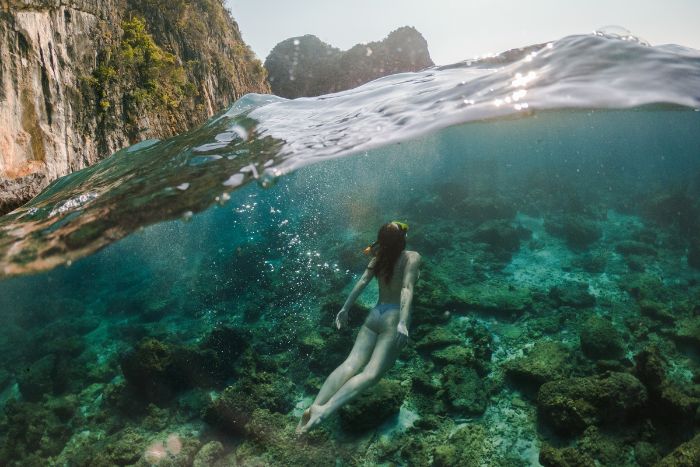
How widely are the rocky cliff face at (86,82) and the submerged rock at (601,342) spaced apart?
12.6 metres

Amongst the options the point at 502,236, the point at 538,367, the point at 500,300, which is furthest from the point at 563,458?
the point at 502,236

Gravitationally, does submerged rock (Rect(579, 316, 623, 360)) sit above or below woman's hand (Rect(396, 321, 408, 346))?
below

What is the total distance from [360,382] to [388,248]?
2.06 metres

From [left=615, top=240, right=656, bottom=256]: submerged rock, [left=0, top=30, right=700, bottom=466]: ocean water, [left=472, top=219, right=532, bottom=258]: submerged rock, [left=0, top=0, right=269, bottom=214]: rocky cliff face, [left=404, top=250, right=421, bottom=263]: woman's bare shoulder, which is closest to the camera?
[left=404, top=250, right=421, bottom=263]: woman's bare shoulder

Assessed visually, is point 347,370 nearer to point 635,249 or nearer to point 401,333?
point 401,333

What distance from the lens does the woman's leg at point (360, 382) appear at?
4.50 meters

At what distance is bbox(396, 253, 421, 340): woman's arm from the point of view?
4.69 m

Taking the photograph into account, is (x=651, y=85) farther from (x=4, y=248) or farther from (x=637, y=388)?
(x=4, y=248)

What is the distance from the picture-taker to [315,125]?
9.32m

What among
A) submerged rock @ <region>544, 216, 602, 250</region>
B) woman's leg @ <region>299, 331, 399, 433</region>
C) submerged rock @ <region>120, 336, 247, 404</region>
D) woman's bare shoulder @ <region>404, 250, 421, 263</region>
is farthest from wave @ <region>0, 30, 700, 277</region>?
submerged rock @ <region>544, 216, 602, 250</region>

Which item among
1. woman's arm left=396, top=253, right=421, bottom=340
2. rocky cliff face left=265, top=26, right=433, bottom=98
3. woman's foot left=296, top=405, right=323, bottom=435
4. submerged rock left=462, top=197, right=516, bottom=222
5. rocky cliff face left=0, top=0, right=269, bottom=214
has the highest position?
rocky cliff face left=265, top=26, right=433, bottom=98

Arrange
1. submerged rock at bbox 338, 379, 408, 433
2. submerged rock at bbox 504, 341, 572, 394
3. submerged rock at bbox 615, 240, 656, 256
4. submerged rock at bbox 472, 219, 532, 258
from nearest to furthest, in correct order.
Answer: submerged rock at bbox 338, 379, 408, 433 < submerged rock at bbox 504, 341, 572, 394 < submerged rock at bbox 615, 240, 656, 256 < submerged rock at bbox 472, 219, 532, 258

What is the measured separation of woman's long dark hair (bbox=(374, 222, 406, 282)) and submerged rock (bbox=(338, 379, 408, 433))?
Answer: 3427 millimetres

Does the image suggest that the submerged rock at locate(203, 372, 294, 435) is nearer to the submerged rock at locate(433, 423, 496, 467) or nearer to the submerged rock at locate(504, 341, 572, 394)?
the submerged rock at locate(433, 423, 496, 467)
